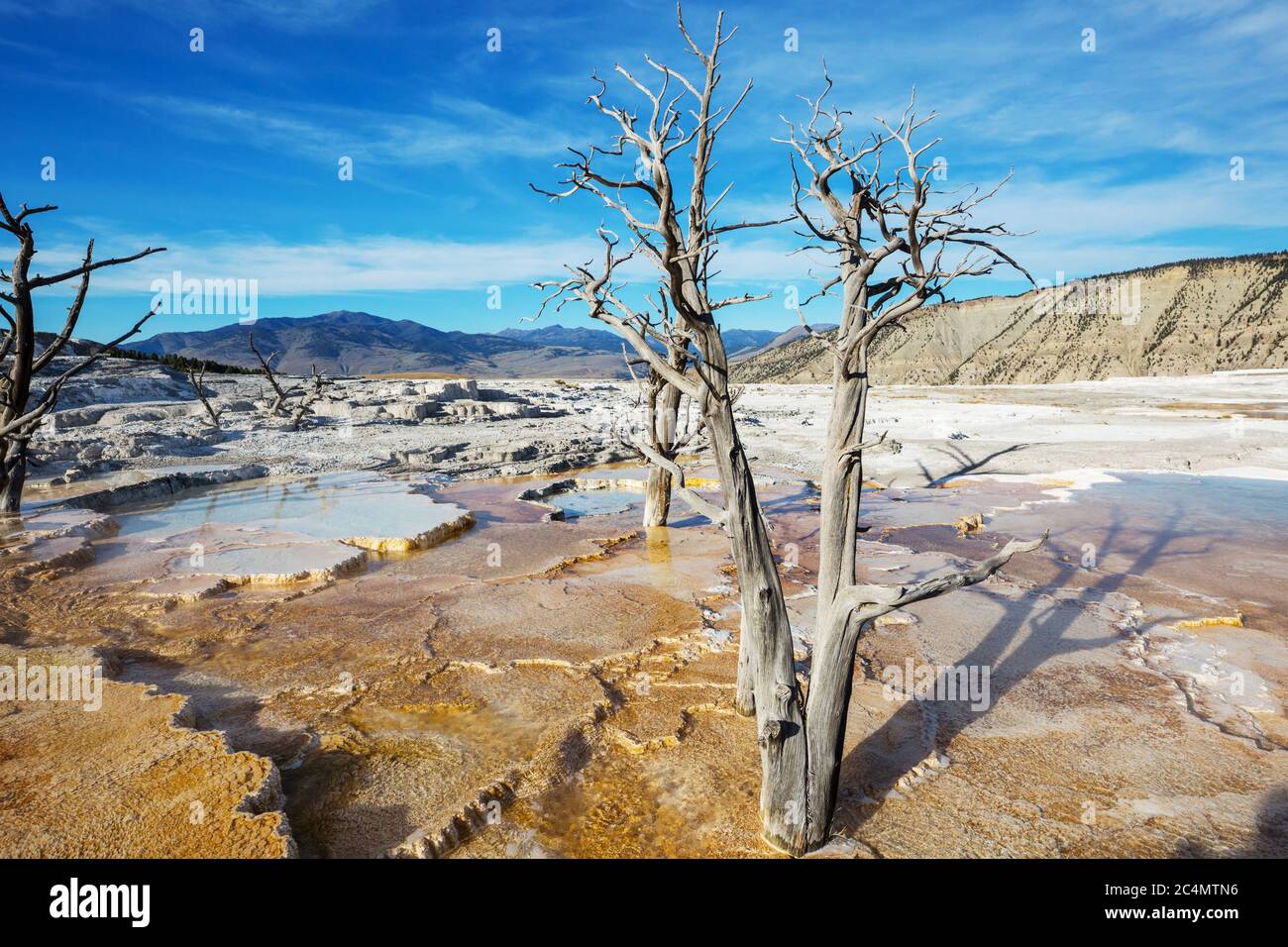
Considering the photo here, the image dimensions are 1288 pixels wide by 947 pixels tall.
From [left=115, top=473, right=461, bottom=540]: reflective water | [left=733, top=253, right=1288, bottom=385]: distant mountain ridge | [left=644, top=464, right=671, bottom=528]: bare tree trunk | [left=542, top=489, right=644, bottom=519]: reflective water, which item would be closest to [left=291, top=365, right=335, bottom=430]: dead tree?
[left=115, top=473, right=461, bottom=540]: reflective water

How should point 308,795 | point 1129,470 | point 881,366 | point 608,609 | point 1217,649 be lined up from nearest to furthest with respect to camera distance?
point 308,795 → point 1217,649 → point 608,609 → point 1129,470 → point 881,366

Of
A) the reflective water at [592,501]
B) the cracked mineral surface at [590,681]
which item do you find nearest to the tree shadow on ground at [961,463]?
the cracked mineral surface at [590,681]

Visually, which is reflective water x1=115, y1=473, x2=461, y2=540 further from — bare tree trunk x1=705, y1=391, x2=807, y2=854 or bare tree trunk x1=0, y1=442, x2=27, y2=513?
bare tree trunk x1=705, y1=391, x2=807, y2=854

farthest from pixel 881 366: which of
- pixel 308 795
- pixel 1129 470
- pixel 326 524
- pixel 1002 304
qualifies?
pixel 308 795

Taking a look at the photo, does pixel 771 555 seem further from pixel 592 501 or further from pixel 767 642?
pixel 592 501

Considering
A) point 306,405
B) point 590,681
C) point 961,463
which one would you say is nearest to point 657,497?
point 590,681

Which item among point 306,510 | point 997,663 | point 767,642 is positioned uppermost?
point 767,642

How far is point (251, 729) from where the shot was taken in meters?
4.39

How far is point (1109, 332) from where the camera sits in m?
61.6

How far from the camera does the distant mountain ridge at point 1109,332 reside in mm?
53500

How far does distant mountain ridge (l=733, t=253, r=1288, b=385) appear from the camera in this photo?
5350 centimetres

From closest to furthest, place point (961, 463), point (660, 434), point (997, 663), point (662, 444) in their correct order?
1. point (997, 663)
2. point (662, 444)
3. point (660, 434)
4. point (961, 463)
